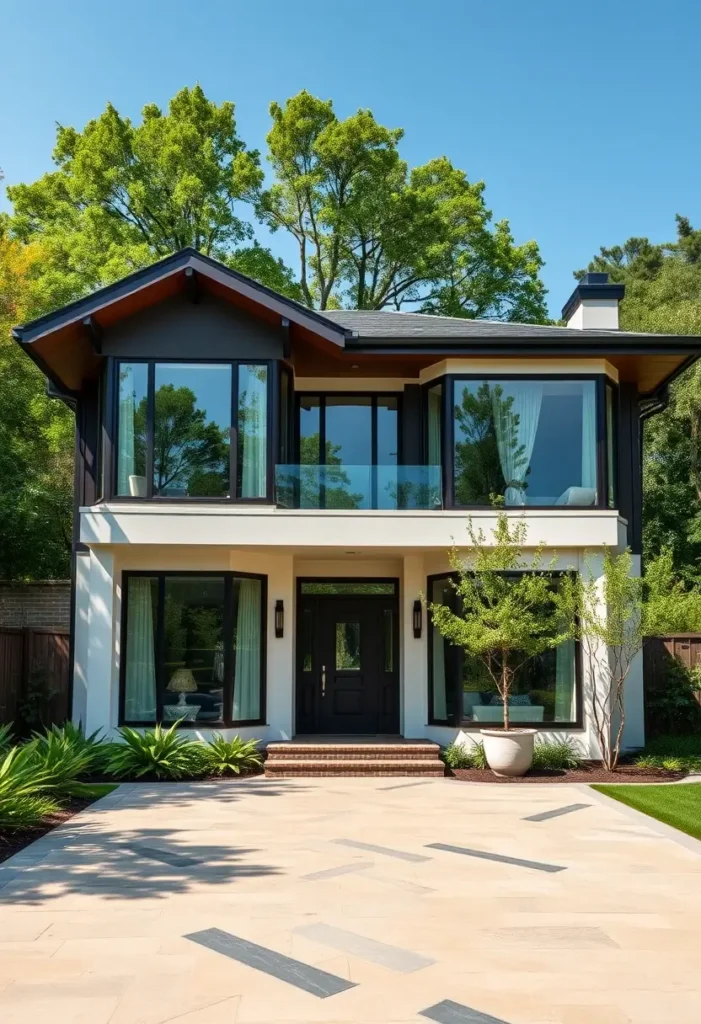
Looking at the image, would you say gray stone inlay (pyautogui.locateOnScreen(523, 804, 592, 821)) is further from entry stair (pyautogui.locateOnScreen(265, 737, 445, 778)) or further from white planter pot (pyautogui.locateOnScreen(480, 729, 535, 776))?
entry stair (pyautogui.locateOnScreen(265, 737, 445, 778))

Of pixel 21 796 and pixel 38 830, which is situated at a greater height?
pixel 21 796

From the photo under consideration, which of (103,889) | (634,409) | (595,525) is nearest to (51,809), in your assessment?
(103,889)

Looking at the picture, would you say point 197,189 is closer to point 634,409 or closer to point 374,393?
point 374,393

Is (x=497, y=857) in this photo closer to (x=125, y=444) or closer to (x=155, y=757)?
(x=155, y=757)

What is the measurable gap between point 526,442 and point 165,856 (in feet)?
28.5

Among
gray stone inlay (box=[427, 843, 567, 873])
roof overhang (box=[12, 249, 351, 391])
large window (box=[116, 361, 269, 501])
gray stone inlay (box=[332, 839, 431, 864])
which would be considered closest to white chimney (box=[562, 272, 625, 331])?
roof overhang (box=[12, 249, 351, 391])

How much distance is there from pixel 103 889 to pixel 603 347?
1061cm

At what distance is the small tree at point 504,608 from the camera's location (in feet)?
42.5

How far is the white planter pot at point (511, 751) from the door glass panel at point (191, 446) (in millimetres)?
5409

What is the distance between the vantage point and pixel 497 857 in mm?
8250

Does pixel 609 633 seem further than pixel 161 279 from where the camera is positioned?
No

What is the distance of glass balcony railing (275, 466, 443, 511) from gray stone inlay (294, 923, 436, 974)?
8.47 metres

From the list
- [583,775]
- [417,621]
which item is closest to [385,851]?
[583,775]

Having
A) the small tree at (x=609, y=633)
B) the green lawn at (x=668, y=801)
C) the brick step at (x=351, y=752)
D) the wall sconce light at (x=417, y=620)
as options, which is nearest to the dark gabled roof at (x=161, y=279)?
the wall sconce light at (x=417, y=620)
